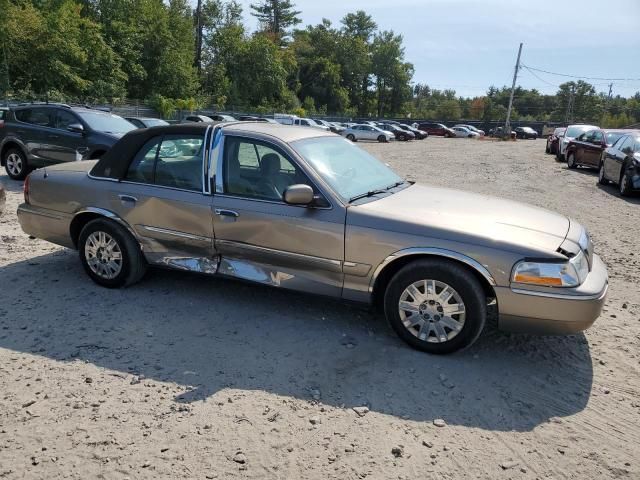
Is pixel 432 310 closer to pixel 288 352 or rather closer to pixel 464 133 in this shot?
pixel 288 352

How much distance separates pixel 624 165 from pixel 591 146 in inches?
210

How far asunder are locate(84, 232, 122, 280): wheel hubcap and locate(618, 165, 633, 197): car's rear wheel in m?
11.5

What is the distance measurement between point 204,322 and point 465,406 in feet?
7.15

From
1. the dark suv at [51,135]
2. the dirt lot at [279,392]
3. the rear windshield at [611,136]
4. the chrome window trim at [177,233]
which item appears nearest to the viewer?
the dirt lot at [279,392]

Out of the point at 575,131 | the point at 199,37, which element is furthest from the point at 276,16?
the point at 575,131

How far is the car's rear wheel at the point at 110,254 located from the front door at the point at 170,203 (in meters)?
0.13

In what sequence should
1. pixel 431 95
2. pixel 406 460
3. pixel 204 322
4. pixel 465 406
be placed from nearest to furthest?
pixel 406 460
pixel 465 406
pixel 204 322
pixel 431 95

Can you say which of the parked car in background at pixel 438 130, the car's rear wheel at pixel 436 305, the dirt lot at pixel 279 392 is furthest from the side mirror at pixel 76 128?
the parked car in background at pixel 438 130

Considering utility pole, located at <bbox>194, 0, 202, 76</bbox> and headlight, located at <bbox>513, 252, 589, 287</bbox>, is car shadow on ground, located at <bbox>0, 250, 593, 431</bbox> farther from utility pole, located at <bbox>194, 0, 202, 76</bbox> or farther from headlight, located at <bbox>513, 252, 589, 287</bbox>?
utility pole, located at <bbox>194, 0, 202, 76</bbox>

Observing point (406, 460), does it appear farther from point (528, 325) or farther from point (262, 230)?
point (262, 230)

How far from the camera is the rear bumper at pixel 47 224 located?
16.8ft

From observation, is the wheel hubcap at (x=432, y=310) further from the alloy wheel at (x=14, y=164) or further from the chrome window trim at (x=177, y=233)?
the alloy wheel at (x=14, y=164)

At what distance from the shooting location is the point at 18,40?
3638 centimetres

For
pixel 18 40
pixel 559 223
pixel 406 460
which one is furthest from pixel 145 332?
pixel 18 40
